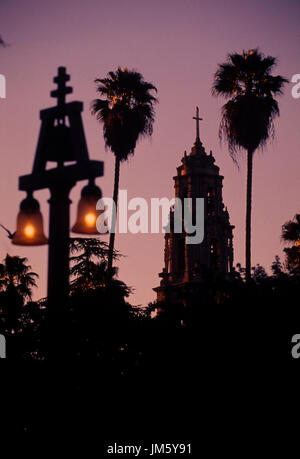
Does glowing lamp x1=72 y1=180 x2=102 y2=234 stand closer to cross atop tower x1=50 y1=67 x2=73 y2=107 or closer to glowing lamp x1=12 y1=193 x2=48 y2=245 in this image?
glowing lamp x1=12 y1=193 x2=48 y2=245

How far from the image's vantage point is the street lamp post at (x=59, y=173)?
29.9ft

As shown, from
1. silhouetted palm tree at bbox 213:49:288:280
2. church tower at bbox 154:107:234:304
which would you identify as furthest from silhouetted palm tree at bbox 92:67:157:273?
church tower at bbox 154:107:234:304

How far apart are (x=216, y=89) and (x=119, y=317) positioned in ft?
80.6

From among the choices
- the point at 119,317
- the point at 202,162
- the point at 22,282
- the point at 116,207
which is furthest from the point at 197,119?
the point at 119,317

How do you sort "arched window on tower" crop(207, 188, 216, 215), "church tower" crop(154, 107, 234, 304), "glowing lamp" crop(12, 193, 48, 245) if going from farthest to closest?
"arched window on tower" crop(207, 188, 216, 215)
"church tower" crop(154, 107, 234, 304)
"glowing lamp" crop(12, 193, 48, 245)

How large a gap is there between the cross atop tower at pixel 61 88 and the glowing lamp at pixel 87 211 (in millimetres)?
1045

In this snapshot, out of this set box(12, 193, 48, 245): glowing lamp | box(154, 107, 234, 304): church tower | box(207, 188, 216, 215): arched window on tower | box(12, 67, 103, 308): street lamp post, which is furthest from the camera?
box(207, 188, 216, 215): arched window on tower

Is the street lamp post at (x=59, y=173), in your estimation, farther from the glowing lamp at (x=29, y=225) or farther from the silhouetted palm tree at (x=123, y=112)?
the silhouetted palm tree at (x=123, y=112)

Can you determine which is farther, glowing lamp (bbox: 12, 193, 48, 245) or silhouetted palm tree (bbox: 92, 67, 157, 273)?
silhouetted palm tree (bbox: 92, 67, 157, 273)

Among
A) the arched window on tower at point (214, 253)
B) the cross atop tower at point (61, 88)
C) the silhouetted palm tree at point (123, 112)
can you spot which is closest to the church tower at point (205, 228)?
the arched window on tower at point (214, 253)

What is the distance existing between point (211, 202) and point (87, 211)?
65363 mm

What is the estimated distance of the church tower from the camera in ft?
239

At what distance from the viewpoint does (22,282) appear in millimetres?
57844
